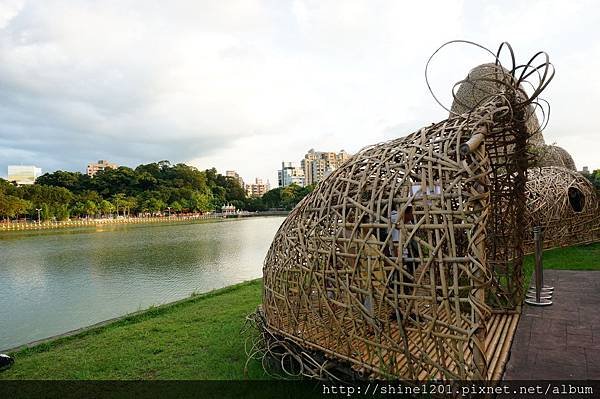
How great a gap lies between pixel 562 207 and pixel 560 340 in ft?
29.0

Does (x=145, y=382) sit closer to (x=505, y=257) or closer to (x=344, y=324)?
(x=344, y=324)

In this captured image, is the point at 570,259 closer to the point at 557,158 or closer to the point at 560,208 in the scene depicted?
the point at 560,208

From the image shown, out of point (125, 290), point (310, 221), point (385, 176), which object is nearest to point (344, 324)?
point (310, 221)

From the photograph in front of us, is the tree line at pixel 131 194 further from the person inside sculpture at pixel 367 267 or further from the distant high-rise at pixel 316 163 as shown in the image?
the person inside sculpture at pixel 367 267

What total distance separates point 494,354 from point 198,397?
3033mm

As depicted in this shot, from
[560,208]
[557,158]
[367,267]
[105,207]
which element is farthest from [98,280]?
[105,207]

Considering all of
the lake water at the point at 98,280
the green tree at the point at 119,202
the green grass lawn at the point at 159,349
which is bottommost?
the lake water at the point at 98,280

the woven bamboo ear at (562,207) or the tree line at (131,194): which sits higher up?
the tree line at (131,194)

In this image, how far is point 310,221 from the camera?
407cm

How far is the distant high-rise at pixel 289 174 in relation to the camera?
5182 inches

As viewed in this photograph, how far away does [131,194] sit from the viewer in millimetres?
66688

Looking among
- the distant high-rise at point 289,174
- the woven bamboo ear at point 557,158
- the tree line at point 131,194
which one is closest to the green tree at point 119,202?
the tree line at point 131,194

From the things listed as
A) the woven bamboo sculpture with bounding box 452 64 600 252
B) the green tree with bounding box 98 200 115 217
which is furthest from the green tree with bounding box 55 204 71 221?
the woven bamboo sculpture with bounding box 452 64 600 252

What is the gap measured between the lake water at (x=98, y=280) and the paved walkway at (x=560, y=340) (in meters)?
8.28
